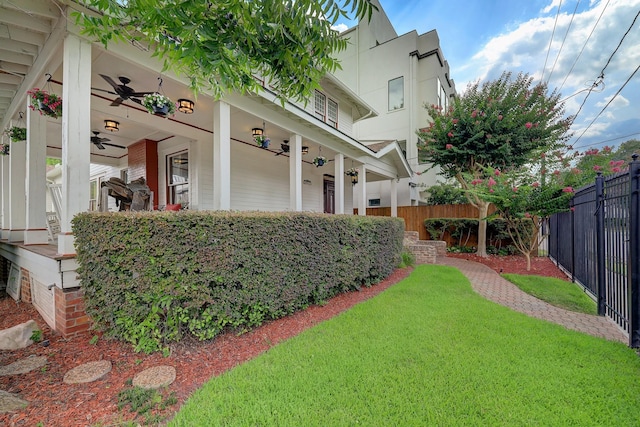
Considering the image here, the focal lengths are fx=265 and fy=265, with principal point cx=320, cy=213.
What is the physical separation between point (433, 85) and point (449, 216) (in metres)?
7.32

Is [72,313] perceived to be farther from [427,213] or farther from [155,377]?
[427,213]

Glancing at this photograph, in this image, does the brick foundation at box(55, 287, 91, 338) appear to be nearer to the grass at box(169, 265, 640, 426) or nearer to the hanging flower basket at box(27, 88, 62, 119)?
the grass at box(169, 265, 640, 426)

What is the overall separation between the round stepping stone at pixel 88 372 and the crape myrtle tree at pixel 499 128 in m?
9.98

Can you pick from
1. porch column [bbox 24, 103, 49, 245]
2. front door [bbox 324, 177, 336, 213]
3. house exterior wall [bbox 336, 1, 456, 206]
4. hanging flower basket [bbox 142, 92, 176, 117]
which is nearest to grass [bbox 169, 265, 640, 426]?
hanging flower basket [bbox 142, 92, 176, 117]

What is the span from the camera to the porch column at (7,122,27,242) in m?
5.62

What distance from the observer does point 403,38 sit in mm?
14695

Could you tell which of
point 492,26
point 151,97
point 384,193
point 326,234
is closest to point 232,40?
point 151,97

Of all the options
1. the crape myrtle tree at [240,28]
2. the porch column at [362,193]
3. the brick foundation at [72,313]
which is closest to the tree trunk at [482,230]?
the porch column at [362,193]

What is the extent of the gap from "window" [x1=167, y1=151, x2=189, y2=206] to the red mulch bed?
409cm

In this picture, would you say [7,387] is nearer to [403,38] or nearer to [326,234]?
[326,234]

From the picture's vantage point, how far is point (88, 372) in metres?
2.58

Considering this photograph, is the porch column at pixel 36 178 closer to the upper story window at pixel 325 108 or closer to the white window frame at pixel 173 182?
the white window frame at pixel 173 182

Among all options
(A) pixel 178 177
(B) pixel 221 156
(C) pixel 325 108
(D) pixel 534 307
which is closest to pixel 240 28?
(B) pixel 221 156

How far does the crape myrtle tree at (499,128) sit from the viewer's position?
30.2 ft
